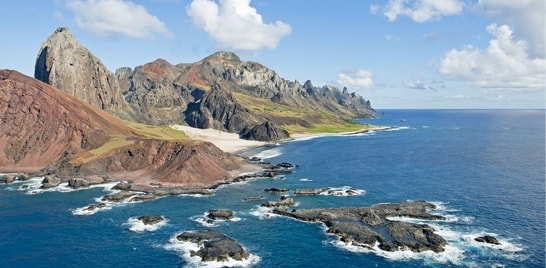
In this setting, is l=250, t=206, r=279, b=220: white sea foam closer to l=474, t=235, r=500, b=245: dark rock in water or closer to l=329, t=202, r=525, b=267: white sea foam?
l=329, t=202, r=525, b=267: white sea foam

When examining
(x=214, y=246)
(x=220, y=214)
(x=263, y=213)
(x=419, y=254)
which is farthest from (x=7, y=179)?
(x=419, y=254)

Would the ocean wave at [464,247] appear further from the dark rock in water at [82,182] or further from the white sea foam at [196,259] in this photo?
the dark rock in water at [82,182]

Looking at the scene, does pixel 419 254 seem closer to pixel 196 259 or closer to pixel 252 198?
pixel 196 259

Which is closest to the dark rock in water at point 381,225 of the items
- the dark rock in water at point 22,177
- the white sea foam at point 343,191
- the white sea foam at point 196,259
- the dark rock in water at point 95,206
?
the white sea foam at point 343,191

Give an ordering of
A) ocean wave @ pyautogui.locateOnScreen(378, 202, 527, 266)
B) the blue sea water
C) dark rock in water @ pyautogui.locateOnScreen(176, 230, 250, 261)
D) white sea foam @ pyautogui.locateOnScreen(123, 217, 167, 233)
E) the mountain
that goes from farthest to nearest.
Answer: the mountain, white sea foam @ pyautogui.locateOnScreen(123, 217, 167, 233), dark rock in water @ pyautogui.locateOnScreen(176, 230, 250, 261), ocean wave @ pyautogui.locateOnScreen(378, 202, 527, 266), the blue sea water

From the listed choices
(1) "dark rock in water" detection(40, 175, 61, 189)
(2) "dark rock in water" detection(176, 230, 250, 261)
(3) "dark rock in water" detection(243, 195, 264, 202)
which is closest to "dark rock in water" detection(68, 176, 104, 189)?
(1) "dark rock in water" detection(40, 175, 61, 189)

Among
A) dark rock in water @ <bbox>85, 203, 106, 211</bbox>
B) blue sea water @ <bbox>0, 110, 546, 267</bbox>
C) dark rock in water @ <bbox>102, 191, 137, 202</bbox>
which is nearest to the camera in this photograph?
blue sea water @ <bbox>0, 110, 546, 267</bbox>

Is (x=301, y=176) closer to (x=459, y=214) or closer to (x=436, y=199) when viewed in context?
(x=436, y=199)
